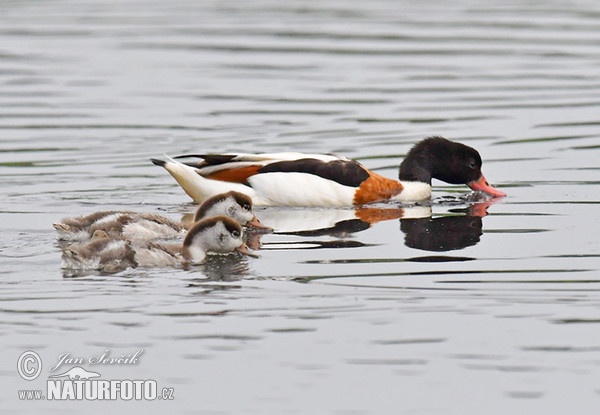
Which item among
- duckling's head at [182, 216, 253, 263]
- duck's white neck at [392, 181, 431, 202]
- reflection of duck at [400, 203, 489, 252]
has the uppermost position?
duckling's head at [182, 216, 253, 263]

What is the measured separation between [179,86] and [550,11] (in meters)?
10.8

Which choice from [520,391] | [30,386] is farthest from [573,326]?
[30,386]

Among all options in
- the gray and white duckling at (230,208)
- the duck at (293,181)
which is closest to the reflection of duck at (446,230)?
the duck at (293,181)

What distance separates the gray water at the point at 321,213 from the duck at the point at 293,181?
0.28 metres

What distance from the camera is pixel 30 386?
26.9ft

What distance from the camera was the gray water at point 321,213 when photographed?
8.34 meters

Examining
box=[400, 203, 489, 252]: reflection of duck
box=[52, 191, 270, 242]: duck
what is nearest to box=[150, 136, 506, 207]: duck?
box=[400, 203, 489, 252]: reflection of duck

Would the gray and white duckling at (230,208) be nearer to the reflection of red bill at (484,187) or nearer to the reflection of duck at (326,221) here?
the reflection of duck at (326,221)

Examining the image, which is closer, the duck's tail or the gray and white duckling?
the gray and white duckling

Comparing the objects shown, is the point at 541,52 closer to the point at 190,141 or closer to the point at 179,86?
the point at 179,86

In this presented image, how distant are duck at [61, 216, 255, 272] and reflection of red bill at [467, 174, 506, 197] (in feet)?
13.5

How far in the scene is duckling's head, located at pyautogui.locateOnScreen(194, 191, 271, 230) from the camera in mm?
12312

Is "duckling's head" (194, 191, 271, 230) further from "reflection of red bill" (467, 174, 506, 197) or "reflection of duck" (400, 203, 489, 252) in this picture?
"reflection of red bill" (467, 174, 506, 197)

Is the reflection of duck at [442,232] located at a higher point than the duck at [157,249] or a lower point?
lower
